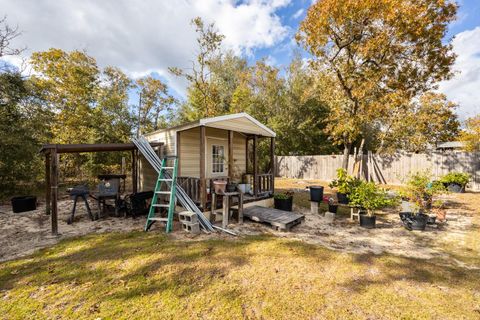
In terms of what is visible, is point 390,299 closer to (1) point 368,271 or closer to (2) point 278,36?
(1) point 368,271

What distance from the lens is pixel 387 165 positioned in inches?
528

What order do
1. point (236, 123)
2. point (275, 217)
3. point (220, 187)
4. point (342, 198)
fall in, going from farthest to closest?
point (342, 198)
point (236, 123)
point (220, 187)
point (275, 217)

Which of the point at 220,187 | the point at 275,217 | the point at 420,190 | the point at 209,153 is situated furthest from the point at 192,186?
the point at 420,190

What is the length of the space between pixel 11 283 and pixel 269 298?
353 cm

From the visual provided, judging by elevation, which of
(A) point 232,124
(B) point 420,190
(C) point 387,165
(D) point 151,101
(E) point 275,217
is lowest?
(E) point 275,217

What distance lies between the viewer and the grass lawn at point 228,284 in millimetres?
2398

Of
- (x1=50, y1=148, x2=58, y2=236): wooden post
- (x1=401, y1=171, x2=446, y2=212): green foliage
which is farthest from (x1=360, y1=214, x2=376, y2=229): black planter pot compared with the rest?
(x1=50, y1=148, x2=58, y2=236): wooden post

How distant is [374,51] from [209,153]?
35.2 ft

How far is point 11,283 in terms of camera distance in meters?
2.98

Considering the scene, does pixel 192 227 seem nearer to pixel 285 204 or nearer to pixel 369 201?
pixel 285 204

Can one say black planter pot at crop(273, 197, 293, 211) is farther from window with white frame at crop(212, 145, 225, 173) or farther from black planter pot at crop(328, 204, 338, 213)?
window with white frame at crop(212, 145, 225, 173)

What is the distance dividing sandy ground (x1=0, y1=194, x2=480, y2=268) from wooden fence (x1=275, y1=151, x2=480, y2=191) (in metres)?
3.51

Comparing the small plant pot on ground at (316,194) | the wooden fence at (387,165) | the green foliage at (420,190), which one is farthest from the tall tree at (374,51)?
the green foliage at (420,190)

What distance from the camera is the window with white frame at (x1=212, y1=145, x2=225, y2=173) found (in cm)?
809
